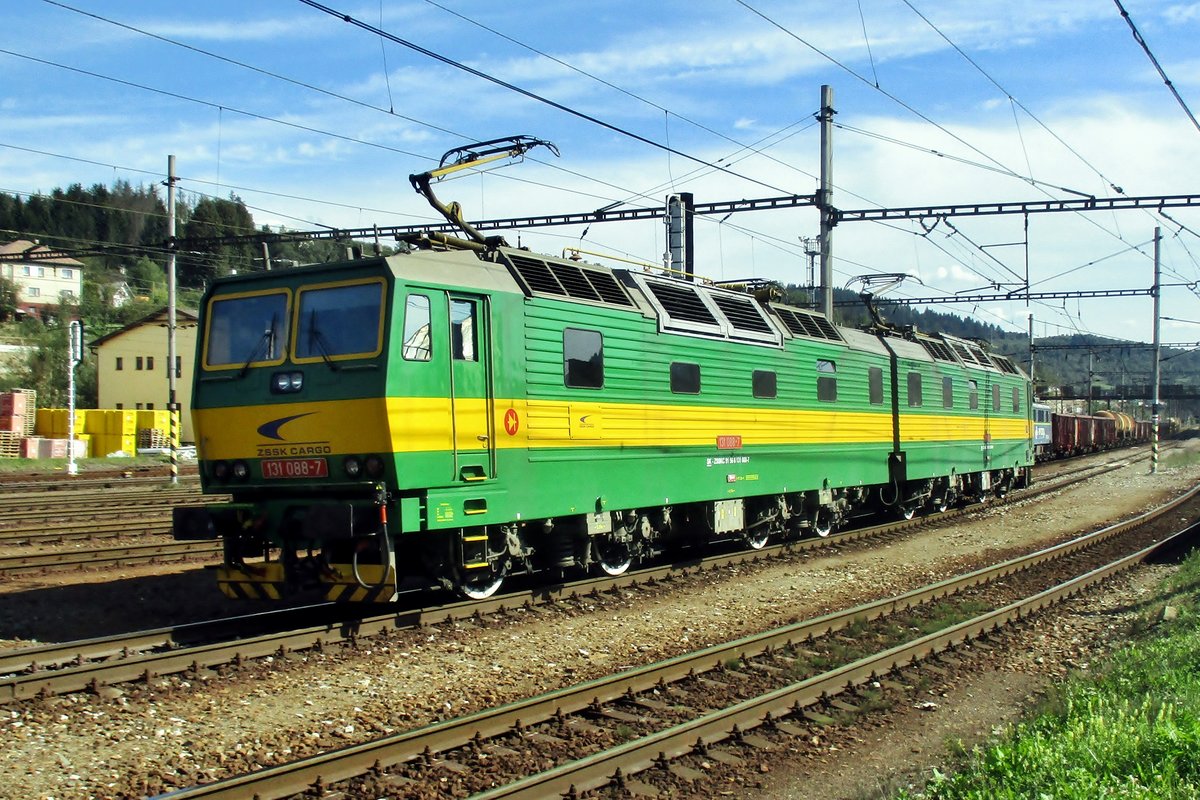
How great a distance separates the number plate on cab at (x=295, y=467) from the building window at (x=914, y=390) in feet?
47.6

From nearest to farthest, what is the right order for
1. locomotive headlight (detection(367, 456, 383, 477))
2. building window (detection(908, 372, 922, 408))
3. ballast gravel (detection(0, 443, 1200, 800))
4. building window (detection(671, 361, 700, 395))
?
ballast gravel (detection(0, 443, 1200, 800)) → locomotive headlight (detection(367, 456, 383, 477)) → building window (detection(671, 361, 700, 395)) → building window (detection(908, 372, 922, 408))

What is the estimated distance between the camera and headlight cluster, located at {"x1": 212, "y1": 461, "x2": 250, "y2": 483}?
10562 mm

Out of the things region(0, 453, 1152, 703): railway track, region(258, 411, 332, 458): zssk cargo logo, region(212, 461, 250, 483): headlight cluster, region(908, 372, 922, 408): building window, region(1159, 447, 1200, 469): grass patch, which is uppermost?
region(908, 372, 922, 408): building window

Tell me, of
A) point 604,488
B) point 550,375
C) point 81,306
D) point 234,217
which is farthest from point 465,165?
point 234,217

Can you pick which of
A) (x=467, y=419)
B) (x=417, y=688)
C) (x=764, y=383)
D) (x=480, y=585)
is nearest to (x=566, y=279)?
(x=467, y=419)

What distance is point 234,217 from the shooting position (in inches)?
4102

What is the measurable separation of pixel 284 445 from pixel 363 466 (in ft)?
3.44

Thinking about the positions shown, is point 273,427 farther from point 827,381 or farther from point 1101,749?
point 827,381

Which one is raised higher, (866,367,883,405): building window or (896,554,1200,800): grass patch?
(866,367,883,405): building window

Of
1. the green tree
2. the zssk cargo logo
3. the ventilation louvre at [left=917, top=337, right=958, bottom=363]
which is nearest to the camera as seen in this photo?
the zssk cargo logo

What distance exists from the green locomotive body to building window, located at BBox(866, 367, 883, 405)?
165 inches

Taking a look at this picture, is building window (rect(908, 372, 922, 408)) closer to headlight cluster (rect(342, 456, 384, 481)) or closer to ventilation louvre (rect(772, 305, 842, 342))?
ventilation louvre (rect(772, 305, 842, 342))

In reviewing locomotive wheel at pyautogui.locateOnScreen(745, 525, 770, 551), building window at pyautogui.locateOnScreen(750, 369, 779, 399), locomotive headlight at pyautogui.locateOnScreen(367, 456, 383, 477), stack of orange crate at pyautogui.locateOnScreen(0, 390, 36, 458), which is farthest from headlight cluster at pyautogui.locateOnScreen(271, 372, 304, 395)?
stack of orange crate at pyautogui.locateOnScreen(0, 390, 36, 458)

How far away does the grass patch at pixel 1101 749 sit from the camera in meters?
5.61
